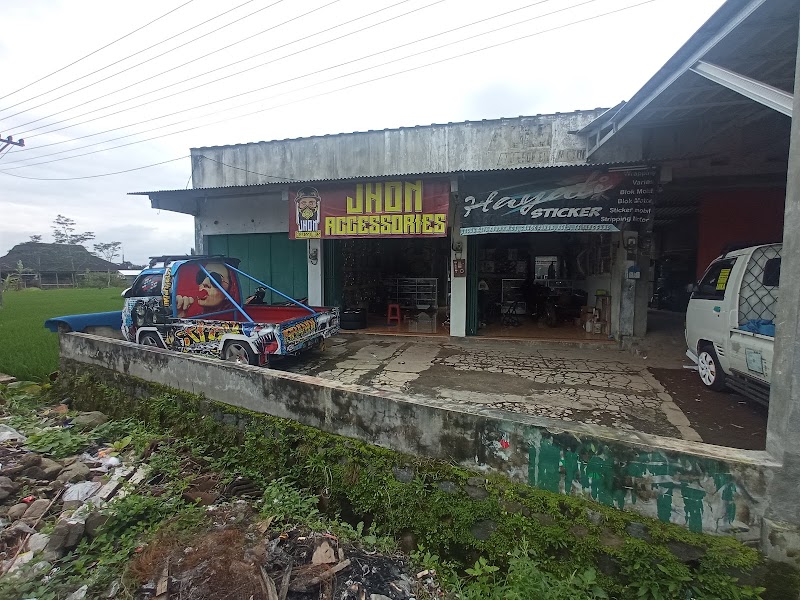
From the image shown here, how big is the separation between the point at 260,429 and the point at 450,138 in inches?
343

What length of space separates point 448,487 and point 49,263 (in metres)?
52.7

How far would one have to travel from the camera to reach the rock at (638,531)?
7.93 ft

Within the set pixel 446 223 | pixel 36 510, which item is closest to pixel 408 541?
pixel 36 510

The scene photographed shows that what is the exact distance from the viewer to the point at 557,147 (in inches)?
371

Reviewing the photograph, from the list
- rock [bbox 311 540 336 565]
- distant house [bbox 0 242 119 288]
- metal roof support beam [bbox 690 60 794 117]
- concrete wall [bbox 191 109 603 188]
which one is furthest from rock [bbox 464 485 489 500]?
distant house [bbox 0 242 119 288]

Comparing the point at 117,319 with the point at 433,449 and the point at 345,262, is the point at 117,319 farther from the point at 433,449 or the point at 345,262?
the point at 433,449

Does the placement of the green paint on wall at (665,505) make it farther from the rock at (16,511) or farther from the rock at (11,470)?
the rock at (11,470)

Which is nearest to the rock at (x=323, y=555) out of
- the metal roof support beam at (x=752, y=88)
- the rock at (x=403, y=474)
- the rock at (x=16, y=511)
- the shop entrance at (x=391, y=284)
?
the rock at (x=403, y=474)

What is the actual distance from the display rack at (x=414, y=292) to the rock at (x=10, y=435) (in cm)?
947

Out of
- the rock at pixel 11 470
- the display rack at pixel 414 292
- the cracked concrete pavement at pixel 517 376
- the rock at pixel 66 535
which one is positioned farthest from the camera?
the display rack at pixel 414 292

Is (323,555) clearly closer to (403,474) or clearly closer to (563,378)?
(403,474)

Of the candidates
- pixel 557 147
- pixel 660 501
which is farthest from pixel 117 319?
pixel 557 147

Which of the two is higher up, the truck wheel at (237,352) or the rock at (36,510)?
the truck wheel at (237,352)

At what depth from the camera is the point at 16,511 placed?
3346 mm
